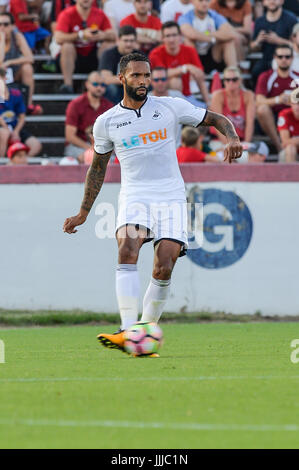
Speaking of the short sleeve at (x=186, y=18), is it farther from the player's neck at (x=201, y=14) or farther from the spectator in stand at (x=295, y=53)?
the spectator in stand at (x=295, y=53)

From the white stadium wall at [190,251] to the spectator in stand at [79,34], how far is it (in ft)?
12.8

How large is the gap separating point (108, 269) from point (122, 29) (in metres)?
4.33

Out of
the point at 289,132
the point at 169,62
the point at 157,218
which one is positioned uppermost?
the point at 169,62

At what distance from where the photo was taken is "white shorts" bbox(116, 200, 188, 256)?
29.9ft

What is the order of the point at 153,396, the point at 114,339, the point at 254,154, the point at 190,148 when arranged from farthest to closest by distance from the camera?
1. the point at 254,154
2. the point at 190,148
3. the point at 114,339
4. the point at 153,396

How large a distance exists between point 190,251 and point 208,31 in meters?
5.34

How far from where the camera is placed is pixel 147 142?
9.23 m

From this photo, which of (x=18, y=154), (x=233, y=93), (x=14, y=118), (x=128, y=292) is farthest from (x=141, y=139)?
(x=14, y=118)

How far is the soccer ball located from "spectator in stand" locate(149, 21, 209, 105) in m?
8.55

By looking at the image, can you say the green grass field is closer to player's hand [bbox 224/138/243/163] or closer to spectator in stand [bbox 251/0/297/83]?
player's hand [bbox 224/138/243/163]

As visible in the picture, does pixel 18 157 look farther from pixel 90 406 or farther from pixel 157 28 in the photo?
pixel 90 406

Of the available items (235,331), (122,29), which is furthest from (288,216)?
(122,29)

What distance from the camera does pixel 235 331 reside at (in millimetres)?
12172

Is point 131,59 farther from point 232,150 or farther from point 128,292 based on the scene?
point 128,292
